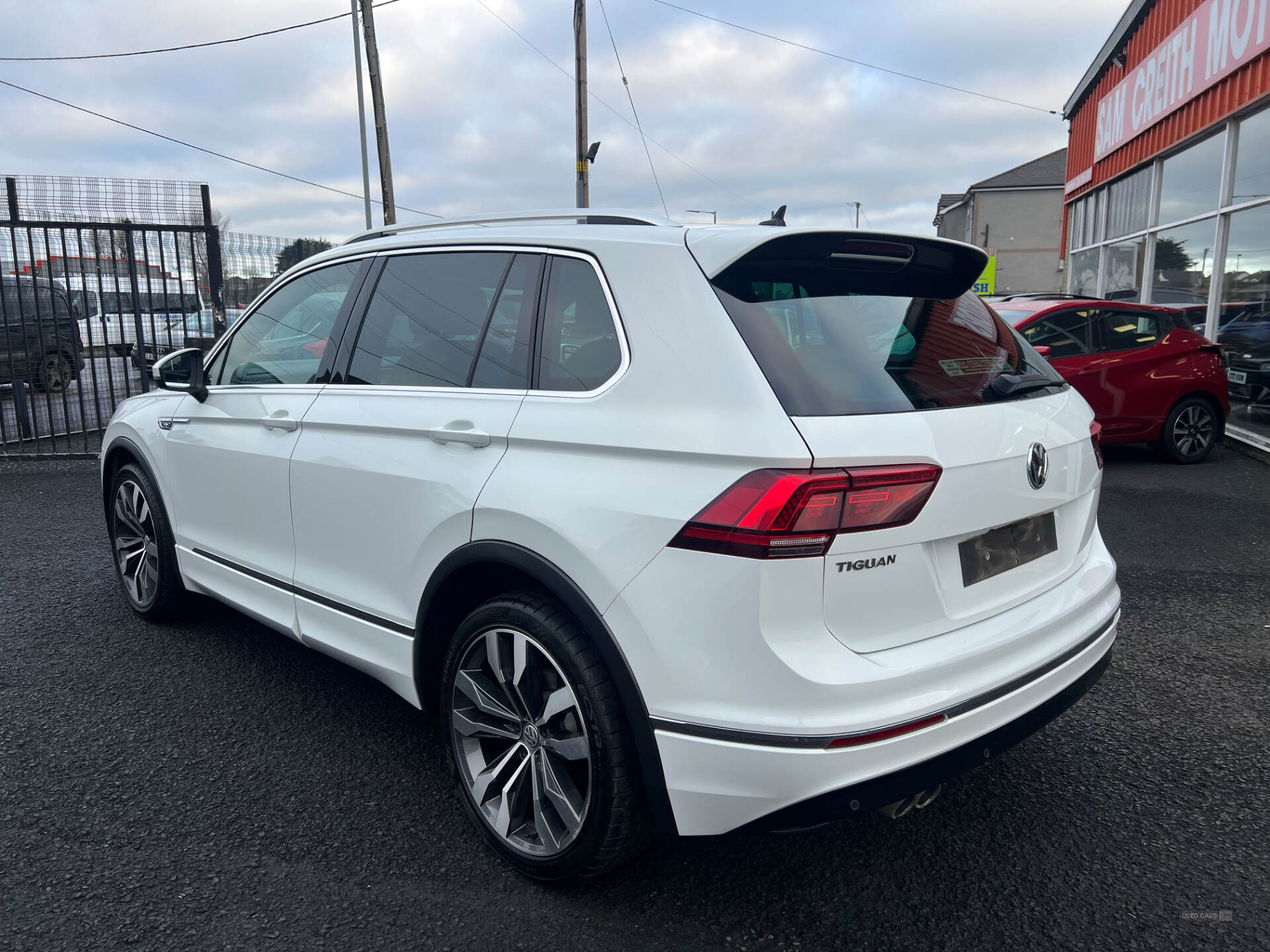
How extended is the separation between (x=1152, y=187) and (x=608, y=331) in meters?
14.0

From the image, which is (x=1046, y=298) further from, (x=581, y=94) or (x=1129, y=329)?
(x=581, y=94)

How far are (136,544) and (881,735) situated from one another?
3.94 meters

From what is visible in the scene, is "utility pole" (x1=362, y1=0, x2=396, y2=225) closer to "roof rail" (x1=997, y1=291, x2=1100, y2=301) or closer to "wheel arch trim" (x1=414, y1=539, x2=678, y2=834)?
"roof rail" (x1=997, y1=291, x2=1100, y2=301)

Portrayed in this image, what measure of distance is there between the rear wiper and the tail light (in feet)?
2.06

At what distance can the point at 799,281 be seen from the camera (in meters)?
2.31

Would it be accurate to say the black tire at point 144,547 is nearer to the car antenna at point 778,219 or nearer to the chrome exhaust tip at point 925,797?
the car antenna at point 778,219

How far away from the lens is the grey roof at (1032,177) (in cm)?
5094

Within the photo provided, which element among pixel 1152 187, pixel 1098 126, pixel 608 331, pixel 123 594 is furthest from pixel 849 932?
pixel 1098 126

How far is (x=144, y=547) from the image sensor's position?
4410 millimetres

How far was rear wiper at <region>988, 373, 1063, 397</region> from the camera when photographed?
2439 millimetres

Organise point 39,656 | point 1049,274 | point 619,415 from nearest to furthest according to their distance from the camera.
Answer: point 619,415
point 39,656
point 1049,274

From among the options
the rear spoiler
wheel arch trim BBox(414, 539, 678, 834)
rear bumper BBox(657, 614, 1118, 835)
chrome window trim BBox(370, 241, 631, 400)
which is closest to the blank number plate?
rear bumper BBox(657, 614, 1118, 835)

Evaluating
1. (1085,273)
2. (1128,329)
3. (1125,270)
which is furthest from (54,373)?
(1085,273)

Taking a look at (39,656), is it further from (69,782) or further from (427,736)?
(427,736)
